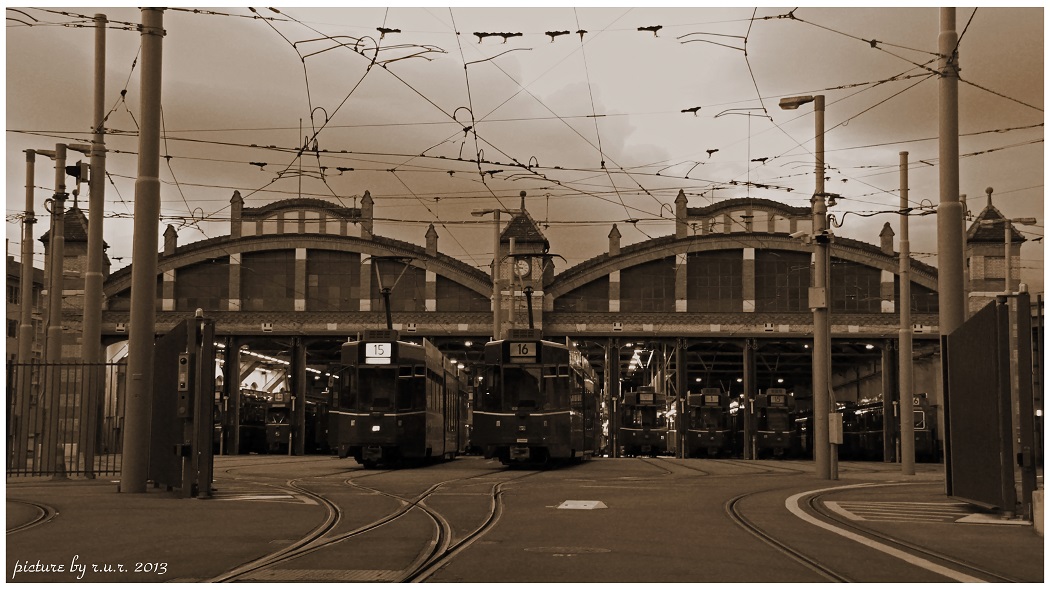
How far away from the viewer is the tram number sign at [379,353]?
3041 centimetres

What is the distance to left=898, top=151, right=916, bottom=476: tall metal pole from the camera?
87.9 ft

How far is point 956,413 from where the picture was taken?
16.6 metres

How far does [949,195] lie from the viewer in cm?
1875

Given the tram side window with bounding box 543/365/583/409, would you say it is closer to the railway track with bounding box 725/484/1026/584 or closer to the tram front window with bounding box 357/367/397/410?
the tram front window with bounding box 357/367/397/410

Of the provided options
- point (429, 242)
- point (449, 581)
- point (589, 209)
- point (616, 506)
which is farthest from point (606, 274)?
point (449, 581)

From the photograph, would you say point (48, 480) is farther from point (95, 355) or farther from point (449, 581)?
point (449, 581)

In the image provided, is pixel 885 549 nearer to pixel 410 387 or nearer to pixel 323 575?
pixel 323 575

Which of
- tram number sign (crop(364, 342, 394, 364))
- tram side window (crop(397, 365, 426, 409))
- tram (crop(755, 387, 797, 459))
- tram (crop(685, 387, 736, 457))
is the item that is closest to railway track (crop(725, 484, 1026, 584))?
tram side window (crop(397, 365, 426, 409))

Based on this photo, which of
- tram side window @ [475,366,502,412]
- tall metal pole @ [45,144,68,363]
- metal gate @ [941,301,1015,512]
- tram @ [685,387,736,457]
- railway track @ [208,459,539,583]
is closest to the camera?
railway track @ [208,459,539,583]

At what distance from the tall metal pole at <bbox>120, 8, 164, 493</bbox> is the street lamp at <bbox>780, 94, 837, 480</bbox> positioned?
44.3 ft

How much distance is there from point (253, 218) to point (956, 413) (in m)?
44.8

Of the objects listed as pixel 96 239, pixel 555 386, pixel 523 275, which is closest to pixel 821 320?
pixel 555 386

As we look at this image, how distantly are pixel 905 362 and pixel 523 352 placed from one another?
891 cm

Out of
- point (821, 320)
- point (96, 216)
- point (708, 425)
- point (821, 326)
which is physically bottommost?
point (708, 425)
